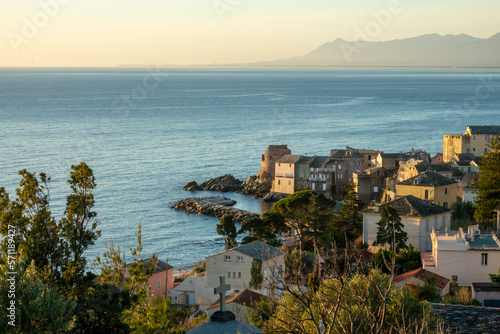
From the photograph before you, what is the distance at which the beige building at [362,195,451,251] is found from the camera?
3403 cm

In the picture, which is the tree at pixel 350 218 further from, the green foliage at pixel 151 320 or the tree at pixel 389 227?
the green foliage at pixel 151 320

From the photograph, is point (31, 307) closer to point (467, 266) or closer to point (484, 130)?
point (467, 266)

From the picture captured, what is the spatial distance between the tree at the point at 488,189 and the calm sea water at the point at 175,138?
1539 centimetres

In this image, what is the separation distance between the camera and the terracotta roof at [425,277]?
25.2 m

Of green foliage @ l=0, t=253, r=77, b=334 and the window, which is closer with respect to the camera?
green foliage @ l=0, t=253, r=77, b=334

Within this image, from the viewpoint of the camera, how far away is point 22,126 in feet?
358

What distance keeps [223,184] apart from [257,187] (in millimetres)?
3506

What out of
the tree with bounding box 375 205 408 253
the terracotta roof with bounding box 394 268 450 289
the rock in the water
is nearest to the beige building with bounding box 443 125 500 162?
the rock in the water

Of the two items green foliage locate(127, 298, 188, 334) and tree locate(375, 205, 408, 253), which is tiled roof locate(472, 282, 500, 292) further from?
green foliage locate(127, 298, 188, 334)

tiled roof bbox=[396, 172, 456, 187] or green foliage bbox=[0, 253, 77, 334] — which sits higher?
green foliage bbox=[0, 253, 77, 334]

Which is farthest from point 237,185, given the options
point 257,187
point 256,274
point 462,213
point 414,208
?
point 256,274

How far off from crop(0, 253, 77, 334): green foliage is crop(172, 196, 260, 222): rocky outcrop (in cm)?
Result: 4369

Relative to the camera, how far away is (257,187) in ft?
220

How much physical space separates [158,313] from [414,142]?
83493 millimetres
